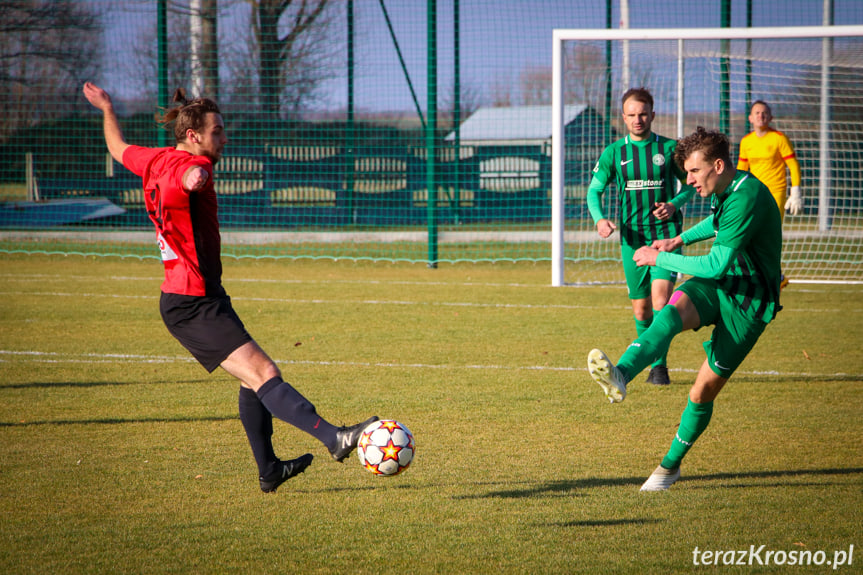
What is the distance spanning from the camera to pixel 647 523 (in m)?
3.81

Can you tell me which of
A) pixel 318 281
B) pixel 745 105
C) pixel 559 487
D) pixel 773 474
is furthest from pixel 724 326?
pixel 745 105

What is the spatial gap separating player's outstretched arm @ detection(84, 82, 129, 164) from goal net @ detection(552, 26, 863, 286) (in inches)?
340

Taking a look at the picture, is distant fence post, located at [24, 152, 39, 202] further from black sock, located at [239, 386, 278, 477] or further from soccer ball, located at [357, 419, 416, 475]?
soccer ball, located at [357, 419, 416, 475]

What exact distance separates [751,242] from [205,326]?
2728 mm

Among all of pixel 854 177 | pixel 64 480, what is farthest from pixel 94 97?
pixel 854 177

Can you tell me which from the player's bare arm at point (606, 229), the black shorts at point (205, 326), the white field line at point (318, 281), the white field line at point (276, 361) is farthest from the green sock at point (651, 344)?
the white field line at point (318, 281)

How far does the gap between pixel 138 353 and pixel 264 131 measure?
1118 centimetres

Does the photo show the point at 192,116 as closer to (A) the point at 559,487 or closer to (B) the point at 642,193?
(A) the point at 559,487

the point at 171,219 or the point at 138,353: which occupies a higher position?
the point at 171,219

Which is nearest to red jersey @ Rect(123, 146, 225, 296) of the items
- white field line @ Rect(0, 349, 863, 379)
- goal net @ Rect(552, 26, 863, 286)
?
white field line @ Rect(0, 349, 863, 379)

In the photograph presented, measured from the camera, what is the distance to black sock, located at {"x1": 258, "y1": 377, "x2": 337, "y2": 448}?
3586 mm

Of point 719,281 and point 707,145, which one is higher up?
point 707,145

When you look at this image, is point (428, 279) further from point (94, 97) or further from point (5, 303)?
point (94, 97)

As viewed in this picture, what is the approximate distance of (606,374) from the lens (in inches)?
148
